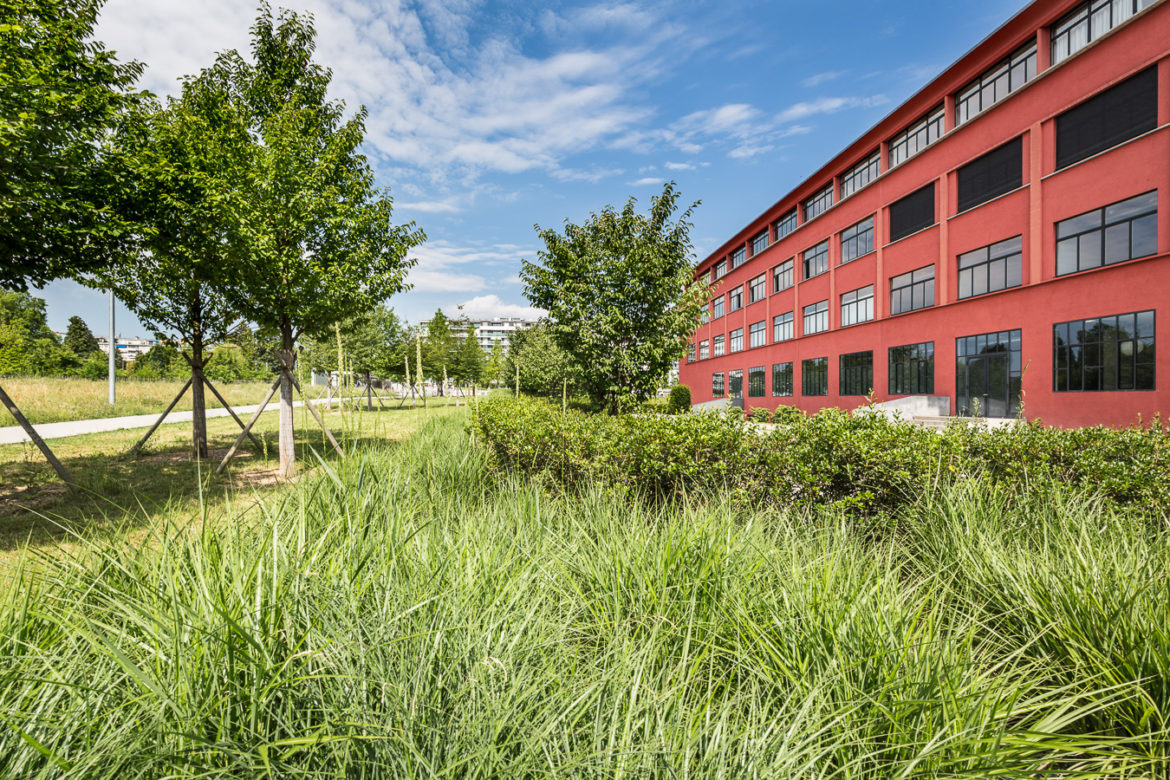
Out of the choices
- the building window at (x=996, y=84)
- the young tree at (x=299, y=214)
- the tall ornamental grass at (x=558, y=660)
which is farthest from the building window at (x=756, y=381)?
the tall ornamental grass at (x=558, y=660)

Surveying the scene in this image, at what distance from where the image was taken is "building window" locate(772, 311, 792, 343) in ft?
113

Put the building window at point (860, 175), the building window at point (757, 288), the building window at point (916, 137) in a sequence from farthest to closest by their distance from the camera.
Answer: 1. the building window at point (757, 288)
2. the building window at point (860, 175)
3. the building window at point (916, 137)

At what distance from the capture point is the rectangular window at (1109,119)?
14734 mm

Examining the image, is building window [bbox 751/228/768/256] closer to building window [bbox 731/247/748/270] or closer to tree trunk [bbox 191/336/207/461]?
building window [bbox 731/247/748/270]

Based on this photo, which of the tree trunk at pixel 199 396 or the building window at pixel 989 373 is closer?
the tree trunk at pixel 199 396

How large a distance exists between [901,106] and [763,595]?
31281 mm

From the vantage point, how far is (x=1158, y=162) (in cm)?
1441

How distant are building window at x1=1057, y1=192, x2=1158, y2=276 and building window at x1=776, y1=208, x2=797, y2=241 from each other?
18923mm

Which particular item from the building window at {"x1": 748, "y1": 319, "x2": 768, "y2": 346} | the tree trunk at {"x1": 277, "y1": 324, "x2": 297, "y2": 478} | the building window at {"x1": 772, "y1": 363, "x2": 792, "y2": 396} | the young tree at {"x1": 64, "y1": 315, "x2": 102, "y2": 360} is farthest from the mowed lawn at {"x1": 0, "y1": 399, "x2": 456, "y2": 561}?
the young tree at {"x1": 64, "y1": 315, "x2": 102, "y2": 360}

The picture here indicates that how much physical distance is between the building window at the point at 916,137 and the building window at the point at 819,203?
515 centimetres

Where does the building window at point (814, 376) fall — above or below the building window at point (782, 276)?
below

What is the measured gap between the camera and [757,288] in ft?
129

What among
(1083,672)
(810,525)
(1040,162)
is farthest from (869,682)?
(1040,162)

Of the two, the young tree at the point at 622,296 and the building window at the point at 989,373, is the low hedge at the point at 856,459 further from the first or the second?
the building window at the point at 989,373
